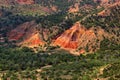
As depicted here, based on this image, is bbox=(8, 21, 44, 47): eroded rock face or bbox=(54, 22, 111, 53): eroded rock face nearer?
bbox=(54, 22, 111, 53): eroded rock face

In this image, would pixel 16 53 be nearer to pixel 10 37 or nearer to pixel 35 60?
pixel 35 60

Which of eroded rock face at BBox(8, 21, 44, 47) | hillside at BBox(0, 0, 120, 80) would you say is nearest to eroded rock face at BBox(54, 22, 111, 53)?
hillside at BBox(0, 0, 120, 80)

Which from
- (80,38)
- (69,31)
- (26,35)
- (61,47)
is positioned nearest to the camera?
(80,38)

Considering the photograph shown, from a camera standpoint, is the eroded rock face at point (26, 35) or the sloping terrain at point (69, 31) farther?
the eroded rock face at point (26, 35)

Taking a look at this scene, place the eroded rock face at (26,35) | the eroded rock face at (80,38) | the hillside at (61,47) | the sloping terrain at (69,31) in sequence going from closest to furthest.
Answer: the hillside at (61,47), the eroded rock face at (80,38), the sloping terrain at (69,31), the eroded rock face at (26,35)

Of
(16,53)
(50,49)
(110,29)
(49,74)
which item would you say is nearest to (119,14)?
(110,29)

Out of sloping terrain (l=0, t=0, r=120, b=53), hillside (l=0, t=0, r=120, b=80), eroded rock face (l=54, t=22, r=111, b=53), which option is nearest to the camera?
hillside (l=0, t=0, r=120, b=80)

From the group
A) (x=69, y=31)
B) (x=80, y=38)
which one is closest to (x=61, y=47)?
(x=80, y=38)

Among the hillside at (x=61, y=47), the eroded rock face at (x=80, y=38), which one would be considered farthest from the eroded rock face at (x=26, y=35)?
the eroded rock face at (x=80, y=38)

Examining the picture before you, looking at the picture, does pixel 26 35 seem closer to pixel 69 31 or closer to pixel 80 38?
pixel 69 31

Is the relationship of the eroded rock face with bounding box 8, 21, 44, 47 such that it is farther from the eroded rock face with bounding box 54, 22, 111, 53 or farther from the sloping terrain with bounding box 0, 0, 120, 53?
the eroded rock face with bounding box 54, 22, 111, 53

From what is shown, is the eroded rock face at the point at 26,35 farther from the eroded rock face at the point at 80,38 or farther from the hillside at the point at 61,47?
the eroded rock face at the point at 80,38
